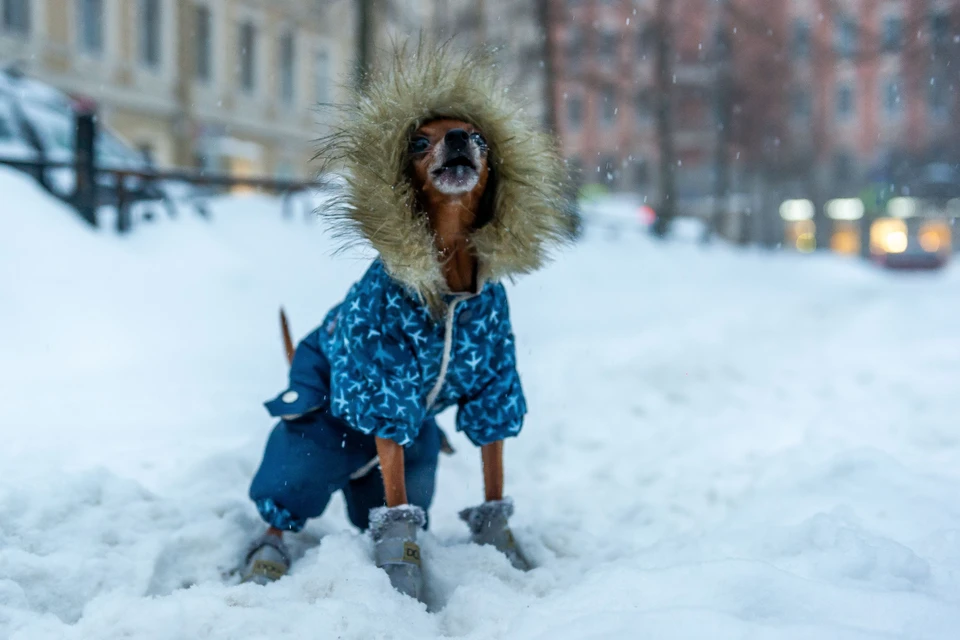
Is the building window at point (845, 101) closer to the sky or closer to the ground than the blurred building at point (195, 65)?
closer to the sky

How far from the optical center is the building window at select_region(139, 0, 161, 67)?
17.1 meters

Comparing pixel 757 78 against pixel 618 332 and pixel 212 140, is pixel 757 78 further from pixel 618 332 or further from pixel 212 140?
pixel 618 332

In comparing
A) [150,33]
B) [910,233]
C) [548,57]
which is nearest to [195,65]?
[150,33]

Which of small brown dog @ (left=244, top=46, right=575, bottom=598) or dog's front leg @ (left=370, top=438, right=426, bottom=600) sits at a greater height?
small brown dog @ (left=244, top=46, right=575, bottom=598)

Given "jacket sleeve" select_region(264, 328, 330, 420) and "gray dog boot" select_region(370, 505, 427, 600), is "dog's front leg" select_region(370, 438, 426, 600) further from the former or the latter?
"jacket sleeve" select_region(264, 328, 330, 420)

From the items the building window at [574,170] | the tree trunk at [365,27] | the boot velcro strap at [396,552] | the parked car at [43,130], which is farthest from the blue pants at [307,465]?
the tree trunk at [365,27]

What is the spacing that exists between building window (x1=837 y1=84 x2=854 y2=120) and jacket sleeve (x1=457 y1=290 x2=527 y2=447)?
131 ft

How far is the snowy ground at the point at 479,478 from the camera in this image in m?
2.02

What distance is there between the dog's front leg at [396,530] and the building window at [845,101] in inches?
1582

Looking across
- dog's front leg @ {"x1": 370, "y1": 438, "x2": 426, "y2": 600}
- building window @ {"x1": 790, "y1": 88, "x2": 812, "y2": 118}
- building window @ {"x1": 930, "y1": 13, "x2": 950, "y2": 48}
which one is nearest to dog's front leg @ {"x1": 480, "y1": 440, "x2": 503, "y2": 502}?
dog's front leg @ {"x1": 370, "y1": 438, "x2": 426, "y2": 600}

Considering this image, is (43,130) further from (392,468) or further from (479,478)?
(392,468)

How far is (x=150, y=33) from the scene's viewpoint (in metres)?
17.4

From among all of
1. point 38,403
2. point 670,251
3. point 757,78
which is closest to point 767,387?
point 38,403

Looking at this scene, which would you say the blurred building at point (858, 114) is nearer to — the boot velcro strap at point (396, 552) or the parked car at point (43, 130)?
the parked car at point (43, 130)
